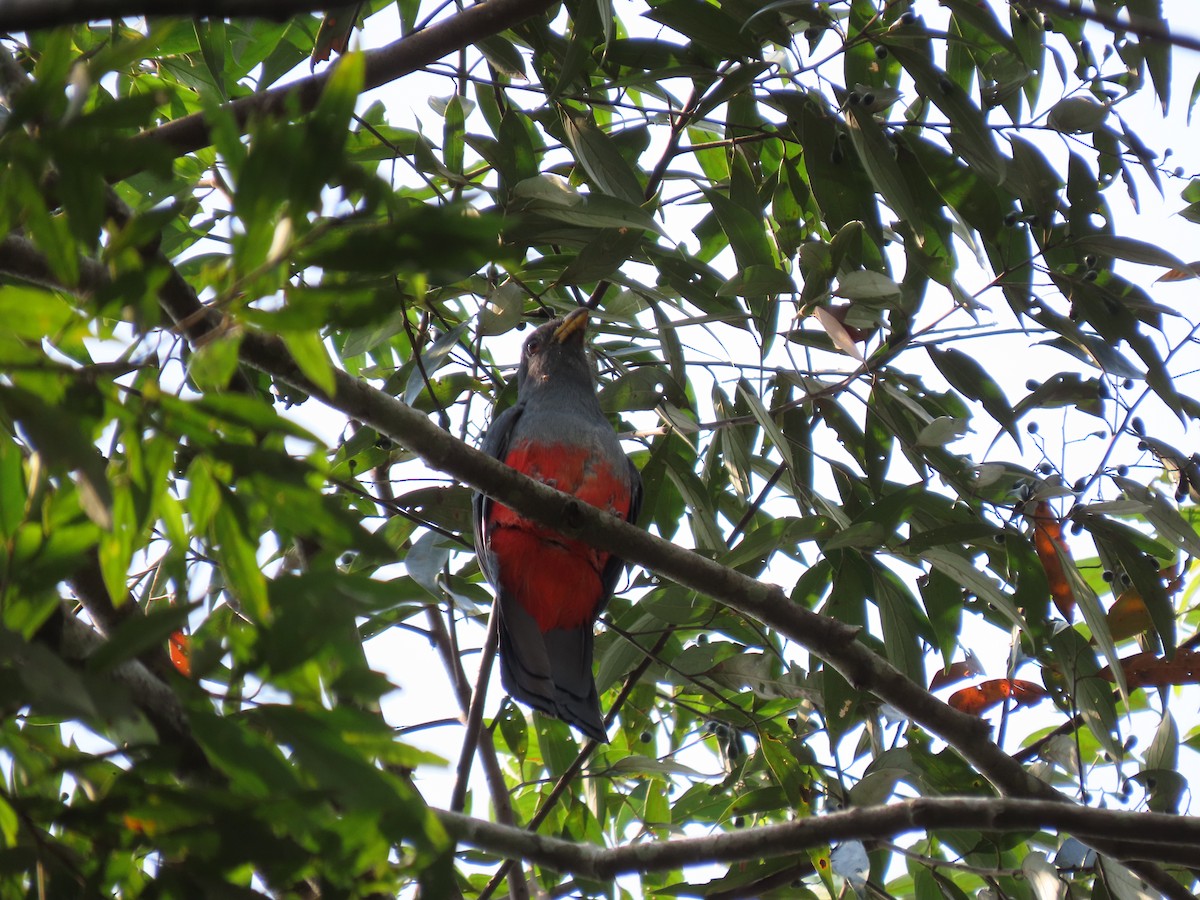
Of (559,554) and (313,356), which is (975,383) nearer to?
(559,554)

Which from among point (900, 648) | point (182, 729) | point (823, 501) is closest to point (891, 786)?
point (900, 648)

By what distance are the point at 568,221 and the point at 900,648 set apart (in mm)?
1638

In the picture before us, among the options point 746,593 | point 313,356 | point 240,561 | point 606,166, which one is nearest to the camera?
point 313,356

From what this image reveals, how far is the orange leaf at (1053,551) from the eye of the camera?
334cm

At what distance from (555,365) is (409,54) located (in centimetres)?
244

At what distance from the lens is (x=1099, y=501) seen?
10.9ft

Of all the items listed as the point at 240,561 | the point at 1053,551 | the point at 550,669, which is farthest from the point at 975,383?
the point at 240,561

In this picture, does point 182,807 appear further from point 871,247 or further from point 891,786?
point 871,247

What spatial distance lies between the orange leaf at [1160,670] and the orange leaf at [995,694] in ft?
0.74

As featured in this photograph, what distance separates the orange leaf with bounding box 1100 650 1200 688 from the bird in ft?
5.47

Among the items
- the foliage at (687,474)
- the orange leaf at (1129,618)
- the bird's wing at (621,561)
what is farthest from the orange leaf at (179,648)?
the orange leaf at (1129,618)

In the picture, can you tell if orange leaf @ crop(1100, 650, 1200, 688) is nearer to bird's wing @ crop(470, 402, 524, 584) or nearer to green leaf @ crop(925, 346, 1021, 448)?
green leaf @ crop(925, 346, 1021, 448)

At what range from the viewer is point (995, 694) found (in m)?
3.82

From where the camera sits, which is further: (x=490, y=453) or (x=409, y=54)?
(x=490, y=453)
